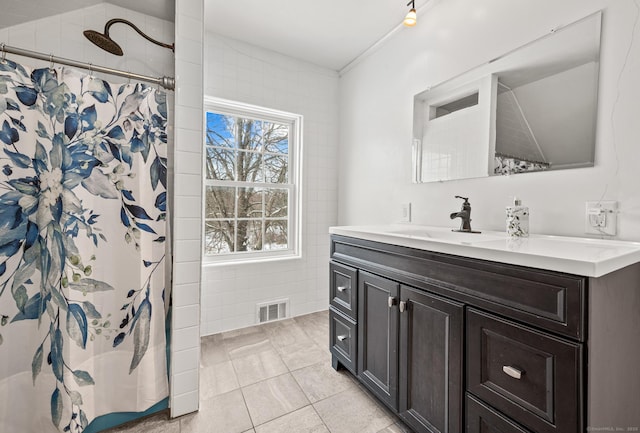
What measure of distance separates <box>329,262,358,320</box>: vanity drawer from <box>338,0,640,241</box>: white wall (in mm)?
716

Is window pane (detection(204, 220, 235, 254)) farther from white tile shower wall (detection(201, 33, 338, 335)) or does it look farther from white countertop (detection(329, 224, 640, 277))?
white countertop (detection(329, 224, 640, 277))

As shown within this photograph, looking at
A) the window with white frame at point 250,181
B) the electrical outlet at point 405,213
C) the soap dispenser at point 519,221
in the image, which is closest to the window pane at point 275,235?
Result: the window with white frame at point 250,181

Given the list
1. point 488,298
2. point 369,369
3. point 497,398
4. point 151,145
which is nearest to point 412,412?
point 369,369

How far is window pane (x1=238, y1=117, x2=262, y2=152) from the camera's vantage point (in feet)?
8.47

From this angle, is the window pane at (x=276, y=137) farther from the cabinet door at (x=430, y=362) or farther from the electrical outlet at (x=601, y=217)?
the electrical outlet at (x=601, y=217)

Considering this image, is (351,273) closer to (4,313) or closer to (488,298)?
(488,298)

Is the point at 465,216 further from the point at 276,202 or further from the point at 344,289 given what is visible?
the point at 276,202

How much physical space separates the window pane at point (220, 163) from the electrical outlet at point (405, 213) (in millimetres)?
1525

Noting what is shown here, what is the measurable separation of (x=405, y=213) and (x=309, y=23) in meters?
1.66

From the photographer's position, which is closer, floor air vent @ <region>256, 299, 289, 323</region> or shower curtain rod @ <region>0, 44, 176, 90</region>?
shower curtain rod @ <region>0, 44, 176, 90</region>

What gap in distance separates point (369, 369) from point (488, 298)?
2.74 ft

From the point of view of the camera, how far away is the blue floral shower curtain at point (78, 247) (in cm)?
119

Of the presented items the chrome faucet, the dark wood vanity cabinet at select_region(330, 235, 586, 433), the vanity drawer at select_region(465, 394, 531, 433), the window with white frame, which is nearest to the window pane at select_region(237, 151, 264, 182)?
the window with white frame

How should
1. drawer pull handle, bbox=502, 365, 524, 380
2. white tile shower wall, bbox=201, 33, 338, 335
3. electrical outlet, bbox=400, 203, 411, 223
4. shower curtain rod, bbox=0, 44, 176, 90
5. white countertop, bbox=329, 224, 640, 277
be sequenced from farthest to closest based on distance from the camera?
white tile shower wall, bbox=201, 33, 338, 335
electrical outlet, bbox=400, 203, 411, 223
shower curtain rod, bbox=0, 44, 176, 90
drawer pull handle, bbox=502, 365, 524, 380
white countertop, bbox=329, 224, 640, 277
